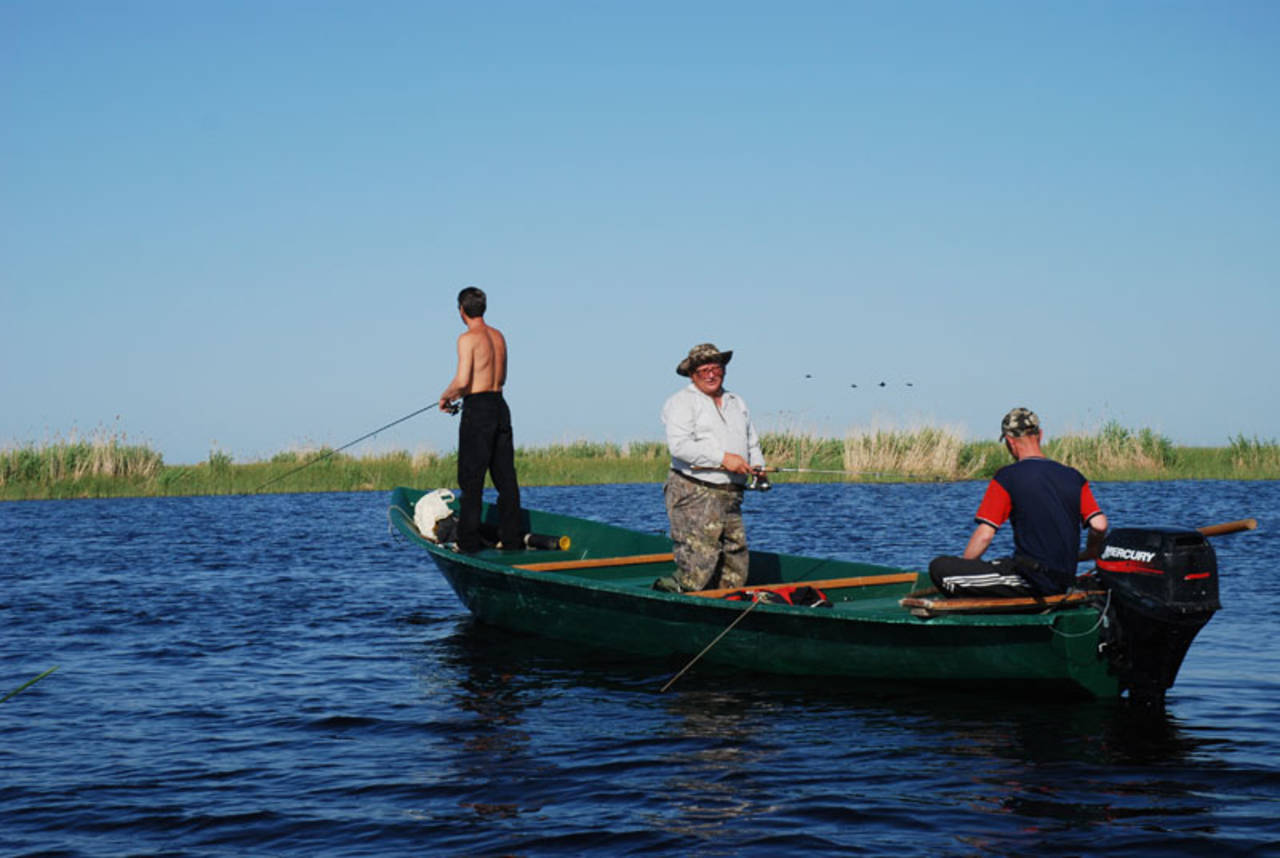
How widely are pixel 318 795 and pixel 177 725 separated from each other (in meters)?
2.11

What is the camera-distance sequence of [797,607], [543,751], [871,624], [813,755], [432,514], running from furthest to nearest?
[432,514] < [797,607] < [871,624] < [543,751] < [813,755]

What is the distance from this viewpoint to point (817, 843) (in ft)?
18.2

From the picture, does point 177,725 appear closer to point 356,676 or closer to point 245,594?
point 356,676

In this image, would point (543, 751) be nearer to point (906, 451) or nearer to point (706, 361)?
point (706, 361)

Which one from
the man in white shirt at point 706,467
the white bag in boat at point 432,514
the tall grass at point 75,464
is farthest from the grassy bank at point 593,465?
the man in white shirt at point 706,467

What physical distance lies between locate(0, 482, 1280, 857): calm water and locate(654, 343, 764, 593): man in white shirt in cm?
87

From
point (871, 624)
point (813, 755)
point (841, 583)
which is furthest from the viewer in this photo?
point (841, 583)

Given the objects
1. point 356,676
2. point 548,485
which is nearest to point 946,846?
point 356,676

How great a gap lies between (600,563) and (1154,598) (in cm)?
529

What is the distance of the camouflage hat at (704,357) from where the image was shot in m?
8.95

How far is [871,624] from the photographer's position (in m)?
8.09

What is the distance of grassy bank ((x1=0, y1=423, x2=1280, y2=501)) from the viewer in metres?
30.5

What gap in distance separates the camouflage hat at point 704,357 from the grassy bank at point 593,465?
2103 centimetres

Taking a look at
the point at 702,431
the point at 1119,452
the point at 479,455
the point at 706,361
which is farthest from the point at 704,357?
the point at 1119,452
